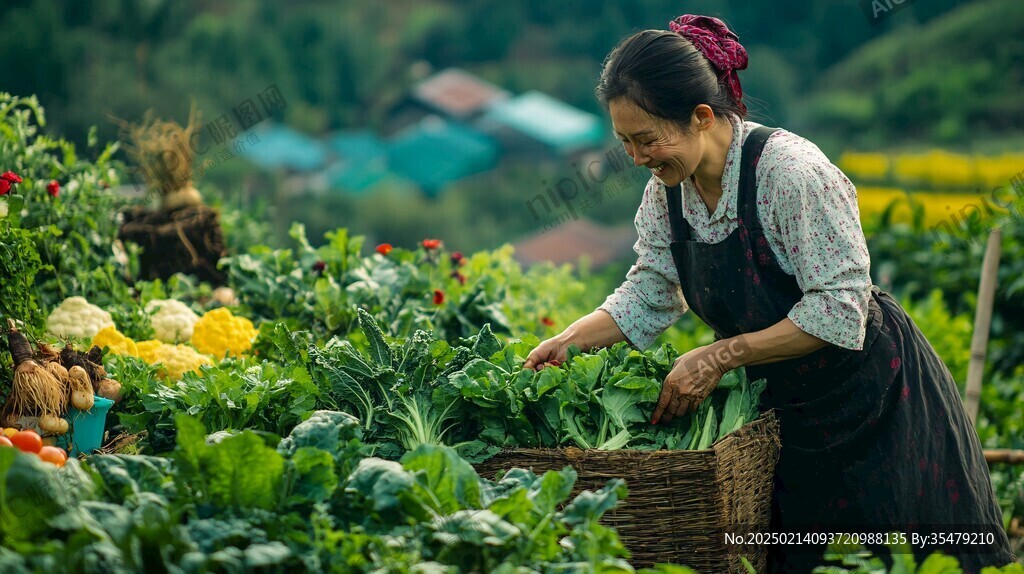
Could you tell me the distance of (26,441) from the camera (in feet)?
6.57

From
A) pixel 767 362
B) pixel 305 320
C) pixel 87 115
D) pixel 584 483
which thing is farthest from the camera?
pixel 87 115

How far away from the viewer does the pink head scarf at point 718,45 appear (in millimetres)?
2156

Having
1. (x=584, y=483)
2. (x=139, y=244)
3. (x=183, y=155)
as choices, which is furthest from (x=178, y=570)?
(x=183, y=155)

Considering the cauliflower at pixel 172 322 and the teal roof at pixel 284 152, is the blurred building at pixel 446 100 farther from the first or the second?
the cauliflower at pixel 172 322

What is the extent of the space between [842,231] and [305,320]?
2015 millimetres

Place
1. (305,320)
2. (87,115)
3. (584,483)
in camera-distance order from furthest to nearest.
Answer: (87,115) → (305,320) → (584,483)

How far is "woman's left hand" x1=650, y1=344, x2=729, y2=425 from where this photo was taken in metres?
2.04

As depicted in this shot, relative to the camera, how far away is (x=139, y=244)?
13.5 ft

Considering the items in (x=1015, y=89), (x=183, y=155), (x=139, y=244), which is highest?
(x=183, y=155)

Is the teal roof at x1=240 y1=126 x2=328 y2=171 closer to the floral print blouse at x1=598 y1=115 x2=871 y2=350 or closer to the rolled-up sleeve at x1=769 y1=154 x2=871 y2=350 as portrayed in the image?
the floral print blouse at x1=598 y1=115 x2=871 y2=350

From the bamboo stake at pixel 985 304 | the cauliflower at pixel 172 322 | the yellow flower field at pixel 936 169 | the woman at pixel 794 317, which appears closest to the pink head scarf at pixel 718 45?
the woman at pixel 794 317

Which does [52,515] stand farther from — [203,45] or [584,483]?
[203,45]

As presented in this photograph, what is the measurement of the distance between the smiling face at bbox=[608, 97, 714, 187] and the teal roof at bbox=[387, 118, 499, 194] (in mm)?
12733

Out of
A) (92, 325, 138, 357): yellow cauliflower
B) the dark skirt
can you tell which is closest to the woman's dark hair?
the dark skirt
